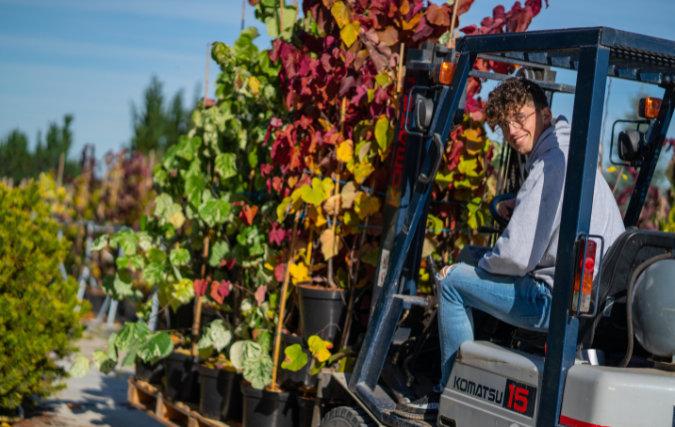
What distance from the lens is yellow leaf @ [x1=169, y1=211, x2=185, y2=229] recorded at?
5.30 metres

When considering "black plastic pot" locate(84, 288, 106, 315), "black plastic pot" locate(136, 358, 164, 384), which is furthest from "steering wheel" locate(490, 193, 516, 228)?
"black plastic pot" locate(84, 288, 106, 315)

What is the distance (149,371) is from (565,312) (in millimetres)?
4027

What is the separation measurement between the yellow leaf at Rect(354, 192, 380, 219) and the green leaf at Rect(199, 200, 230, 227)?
116cm

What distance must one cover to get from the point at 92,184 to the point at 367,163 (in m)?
11.5

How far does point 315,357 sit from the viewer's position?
13.2ft

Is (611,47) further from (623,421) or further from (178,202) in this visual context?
(178,202)

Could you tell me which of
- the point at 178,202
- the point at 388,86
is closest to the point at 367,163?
the point at 388,86

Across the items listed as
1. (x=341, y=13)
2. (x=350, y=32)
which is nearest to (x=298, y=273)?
(x=350, y=32)

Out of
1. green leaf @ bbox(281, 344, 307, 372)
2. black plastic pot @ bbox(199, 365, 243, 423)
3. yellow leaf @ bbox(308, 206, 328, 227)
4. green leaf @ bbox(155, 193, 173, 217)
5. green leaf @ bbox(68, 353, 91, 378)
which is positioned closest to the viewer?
green leaf @ bbox(281, 344, 307, 372)

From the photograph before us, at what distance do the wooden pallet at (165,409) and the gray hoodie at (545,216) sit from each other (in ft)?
8.88

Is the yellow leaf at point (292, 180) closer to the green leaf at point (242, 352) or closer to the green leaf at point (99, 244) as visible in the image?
the green leaf at point (242, 352)

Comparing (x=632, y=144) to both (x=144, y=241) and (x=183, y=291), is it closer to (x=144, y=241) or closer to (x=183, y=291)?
(x=183, y=291)

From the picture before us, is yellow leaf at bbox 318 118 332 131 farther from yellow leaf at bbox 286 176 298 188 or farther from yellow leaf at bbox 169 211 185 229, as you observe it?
yellow leaf at bbox 169 211 185 229

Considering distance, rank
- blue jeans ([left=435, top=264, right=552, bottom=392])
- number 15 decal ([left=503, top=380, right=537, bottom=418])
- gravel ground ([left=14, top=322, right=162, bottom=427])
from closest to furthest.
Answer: number 15 decal ([left=503, top=380, right=537, bottom=418])
blue jeans ([left=435, top=264, right=552, bottom=392])
gravel ground ([left=14, top=322, right=162, bottom=427])
